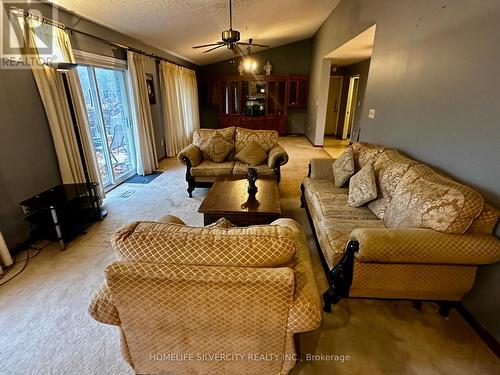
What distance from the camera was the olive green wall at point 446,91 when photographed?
1530 mm

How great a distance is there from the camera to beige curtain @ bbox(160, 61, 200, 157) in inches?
216

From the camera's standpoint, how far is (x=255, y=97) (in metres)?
8.09

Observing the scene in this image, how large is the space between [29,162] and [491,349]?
3861 mm

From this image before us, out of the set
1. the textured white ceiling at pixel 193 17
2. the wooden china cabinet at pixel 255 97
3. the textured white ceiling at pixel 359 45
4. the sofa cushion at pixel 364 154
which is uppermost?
the textured white ceiling at pixel 193 17

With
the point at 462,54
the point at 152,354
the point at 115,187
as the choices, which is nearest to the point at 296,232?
the point at 152,354

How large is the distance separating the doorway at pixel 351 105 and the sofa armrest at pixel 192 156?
17.4 ft

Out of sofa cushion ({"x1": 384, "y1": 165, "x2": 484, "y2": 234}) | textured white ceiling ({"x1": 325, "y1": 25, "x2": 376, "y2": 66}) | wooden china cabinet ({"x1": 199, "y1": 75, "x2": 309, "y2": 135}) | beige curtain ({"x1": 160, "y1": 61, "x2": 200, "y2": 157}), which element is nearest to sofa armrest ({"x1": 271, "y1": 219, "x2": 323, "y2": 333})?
sofa cushion ({"x1": 384, "y1": 165, "x2": 484, "y2": 234})

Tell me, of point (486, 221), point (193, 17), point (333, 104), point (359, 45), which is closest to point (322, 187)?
Answer: point (486, 221)

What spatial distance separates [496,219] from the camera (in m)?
1.43

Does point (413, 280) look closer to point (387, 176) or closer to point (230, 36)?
point (387, 176)

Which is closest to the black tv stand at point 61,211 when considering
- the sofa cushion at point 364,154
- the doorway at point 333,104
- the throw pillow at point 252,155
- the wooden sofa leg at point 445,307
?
the throw pillow at point 252,155

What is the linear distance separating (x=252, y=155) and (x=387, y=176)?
189 cm

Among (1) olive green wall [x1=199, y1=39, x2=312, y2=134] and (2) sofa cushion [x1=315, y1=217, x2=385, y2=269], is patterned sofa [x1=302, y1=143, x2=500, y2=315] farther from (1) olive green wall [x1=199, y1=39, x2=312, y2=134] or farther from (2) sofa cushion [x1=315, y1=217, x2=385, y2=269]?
(1) olive green wall [x1=199, y1=39, x2=312, y2=134]

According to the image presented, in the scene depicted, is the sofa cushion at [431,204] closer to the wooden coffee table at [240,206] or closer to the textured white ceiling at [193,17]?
the wooden coffee table at [240,206]
